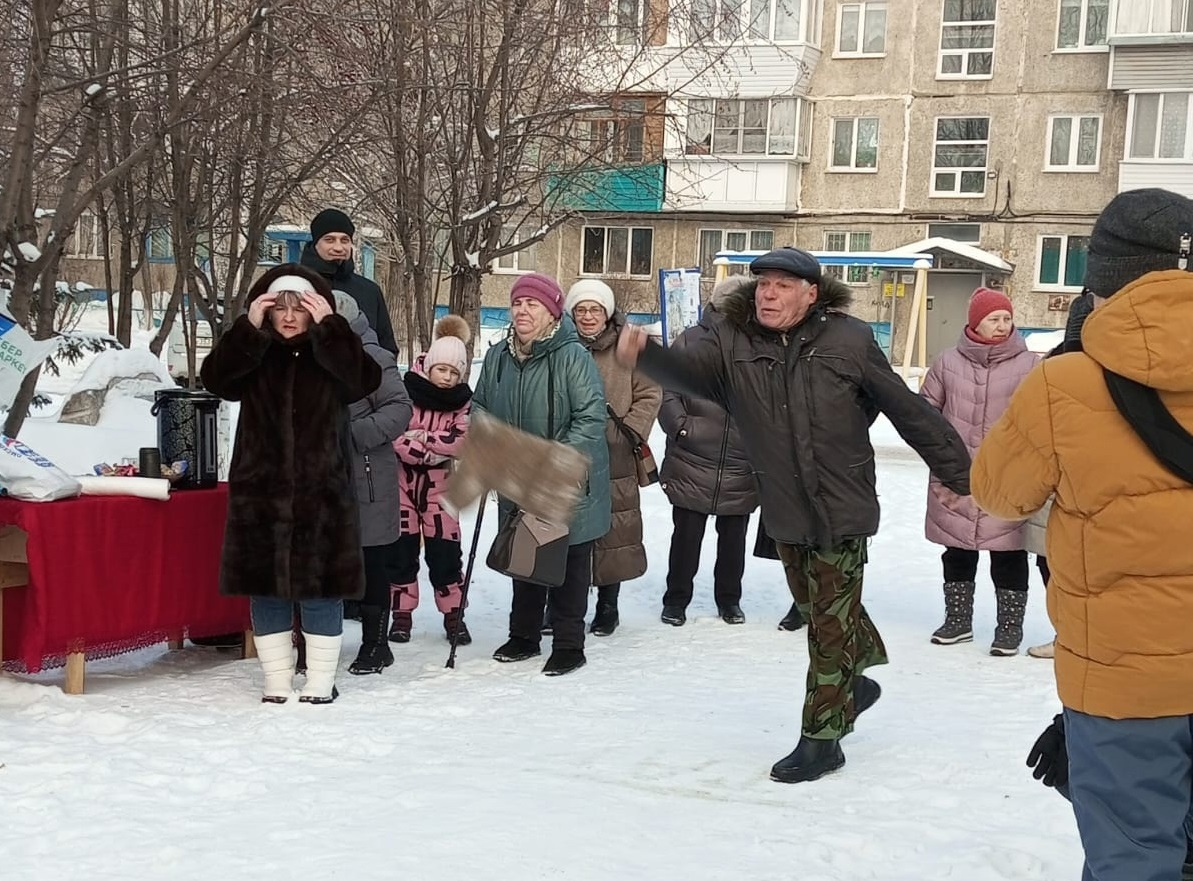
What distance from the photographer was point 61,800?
4.00 metres

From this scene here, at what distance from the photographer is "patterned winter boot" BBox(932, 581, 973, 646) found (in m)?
6.78

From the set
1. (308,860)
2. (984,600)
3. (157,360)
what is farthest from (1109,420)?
(157,360)

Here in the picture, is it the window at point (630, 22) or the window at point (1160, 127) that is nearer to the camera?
the window at point (630, 22)

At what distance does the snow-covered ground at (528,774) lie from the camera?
365 centimetres

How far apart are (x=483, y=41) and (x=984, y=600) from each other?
6345 mm

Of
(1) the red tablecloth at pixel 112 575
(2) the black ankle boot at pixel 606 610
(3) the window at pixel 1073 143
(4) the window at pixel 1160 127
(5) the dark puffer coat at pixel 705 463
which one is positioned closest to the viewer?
(1) the red tablecloth at pixel 112 575

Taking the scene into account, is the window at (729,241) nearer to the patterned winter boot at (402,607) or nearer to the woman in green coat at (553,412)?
the patterned winter boot at (402,607)

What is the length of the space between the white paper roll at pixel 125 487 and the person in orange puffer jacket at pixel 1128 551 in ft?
12.3

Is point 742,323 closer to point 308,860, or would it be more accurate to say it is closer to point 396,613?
point 308,860

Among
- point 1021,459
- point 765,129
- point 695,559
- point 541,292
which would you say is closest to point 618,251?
point 765,129

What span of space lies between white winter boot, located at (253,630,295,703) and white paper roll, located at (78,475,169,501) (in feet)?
2.41

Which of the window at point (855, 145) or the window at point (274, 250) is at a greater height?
the window at point (855, 145)

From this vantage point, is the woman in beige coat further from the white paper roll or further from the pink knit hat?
the white paper roll

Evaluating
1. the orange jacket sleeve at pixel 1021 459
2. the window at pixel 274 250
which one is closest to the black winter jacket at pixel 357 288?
the orange jacket sleeve at pixel 1021 459
